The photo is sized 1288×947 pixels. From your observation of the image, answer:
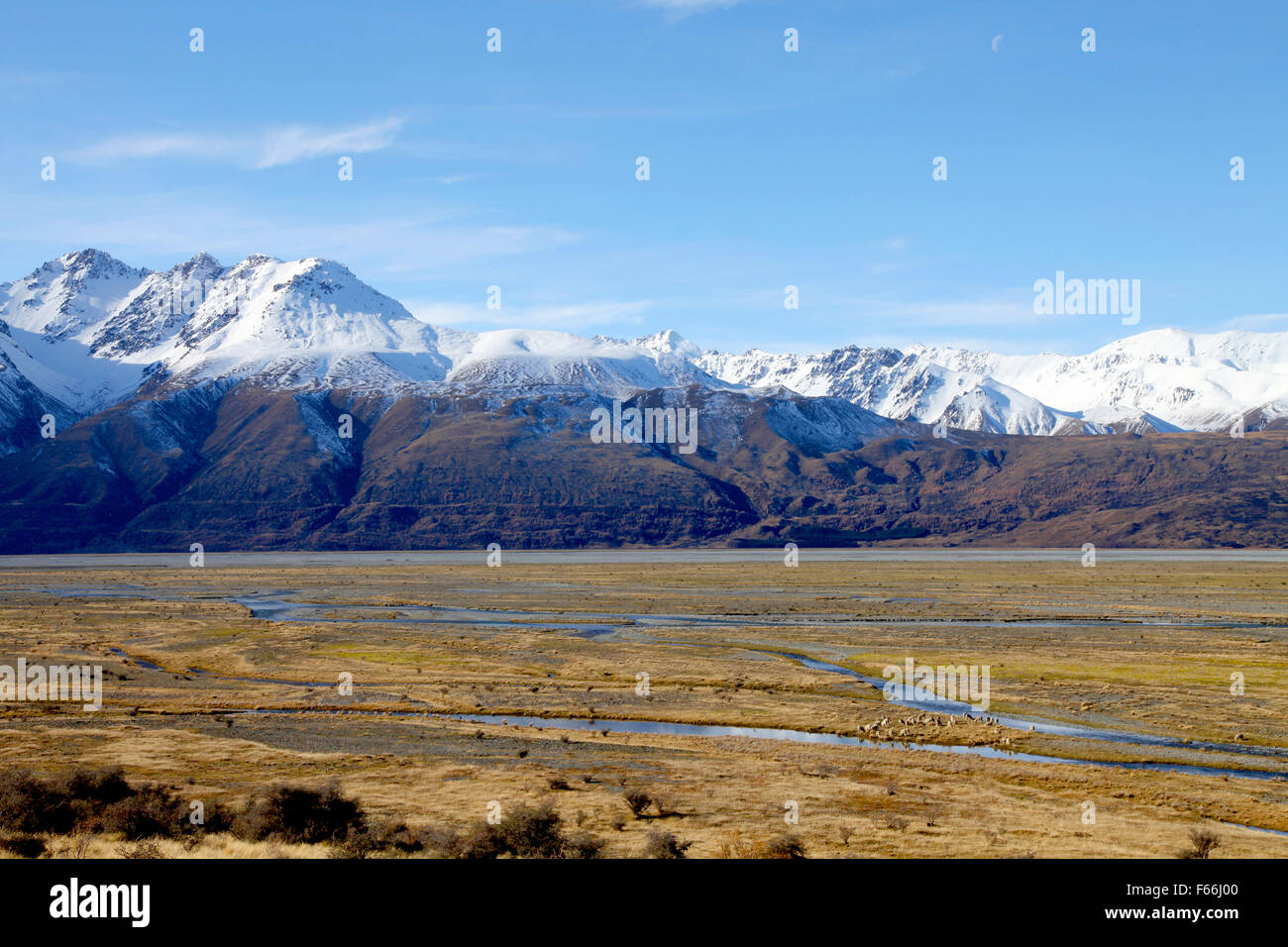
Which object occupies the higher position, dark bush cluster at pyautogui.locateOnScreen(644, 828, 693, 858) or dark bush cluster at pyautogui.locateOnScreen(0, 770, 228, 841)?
dark bush cluster at pyautogui.locateOnScreen(0, 770, 228, 841)

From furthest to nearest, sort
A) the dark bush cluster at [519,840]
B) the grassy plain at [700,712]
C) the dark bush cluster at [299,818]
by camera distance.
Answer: the grassy plain at [700,712], the dark bush cluster at [299,818], the dark bush cluster at [519,840]

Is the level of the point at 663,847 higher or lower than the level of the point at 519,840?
lower

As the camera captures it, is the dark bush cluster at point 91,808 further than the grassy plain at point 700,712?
No

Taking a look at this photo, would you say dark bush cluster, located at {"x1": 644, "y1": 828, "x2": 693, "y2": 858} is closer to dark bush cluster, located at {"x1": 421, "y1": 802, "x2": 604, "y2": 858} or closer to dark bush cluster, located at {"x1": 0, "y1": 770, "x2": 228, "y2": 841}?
dark bush cluster, located at {"x1": 421, "y1": 802, "x2": 604, "y2": 858}

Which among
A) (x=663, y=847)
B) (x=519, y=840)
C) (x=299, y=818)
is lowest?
(x=663, y=847)

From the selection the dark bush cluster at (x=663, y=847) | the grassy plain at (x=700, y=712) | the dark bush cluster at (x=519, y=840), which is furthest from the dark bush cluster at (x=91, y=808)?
the dark bush cluster at (x=663, y=847)

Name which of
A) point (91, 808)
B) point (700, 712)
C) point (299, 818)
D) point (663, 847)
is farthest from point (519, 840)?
point (700, 712)

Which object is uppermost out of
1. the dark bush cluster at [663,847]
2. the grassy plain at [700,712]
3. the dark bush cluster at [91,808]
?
the dark bush cluster at [91,808]

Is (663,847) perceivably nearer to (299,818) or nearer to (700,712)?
(299,818)

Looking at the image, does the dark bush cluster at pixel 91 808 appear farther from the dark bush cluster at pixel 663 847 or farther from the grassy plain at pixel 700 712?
the dark bush cluster at pixel 663 847

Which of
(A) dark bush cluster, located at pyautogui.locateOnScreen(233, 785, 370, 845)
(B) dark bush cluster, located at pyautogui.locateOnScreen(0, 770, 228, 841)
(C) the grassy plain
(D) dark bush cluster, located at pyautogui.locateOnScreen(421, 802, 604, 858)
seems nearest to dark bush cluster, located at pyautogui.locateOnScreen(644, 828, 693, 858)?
(C) the grassy plain

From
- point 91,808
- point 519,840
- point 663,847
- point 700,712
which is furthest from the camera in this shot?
point 700,712
